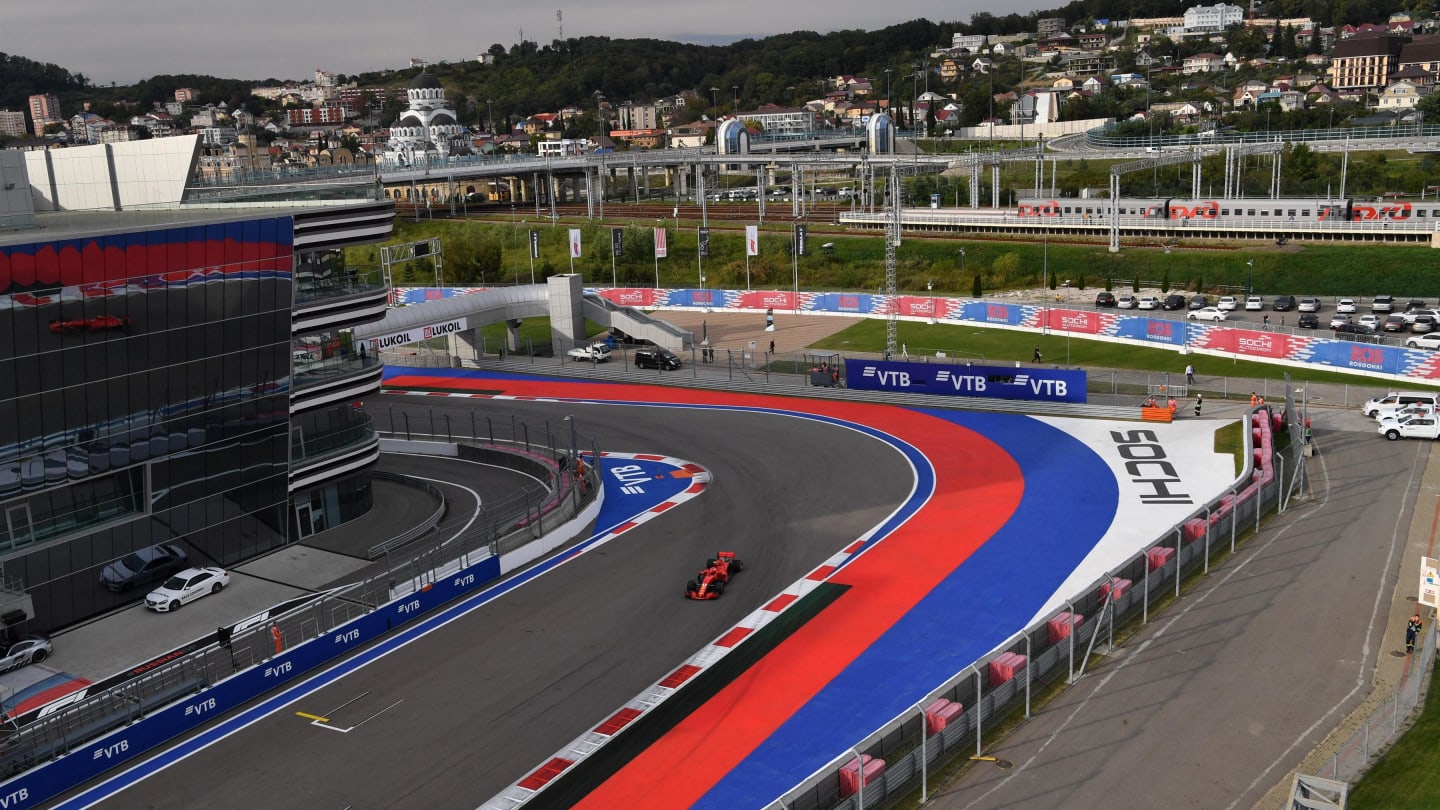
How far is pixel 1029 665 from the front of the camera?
27.4 metres

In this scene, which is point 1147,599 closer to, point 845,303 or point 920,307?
point 920,307

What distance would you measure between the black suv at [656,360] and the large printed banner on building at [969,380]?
11941 millimetres

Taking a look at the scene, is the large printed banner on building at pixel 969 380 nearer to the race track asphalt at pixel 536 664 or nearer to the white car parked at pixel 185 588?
the race track asphalt at pixel 536 664

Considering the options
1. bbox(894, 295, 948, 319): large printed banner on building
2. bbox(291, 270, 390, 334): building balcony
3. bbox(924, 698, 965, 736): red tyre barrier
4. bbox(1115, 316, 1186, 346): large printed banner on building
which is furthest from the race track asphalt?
bbox(894, 295, 948, 319): large printed banner on building

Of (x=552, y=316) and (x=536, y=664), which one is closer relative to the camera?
(x=536, y=664)

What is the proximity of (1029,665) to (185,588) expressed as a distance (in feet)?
87.4

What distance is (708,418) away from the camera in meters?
58.8

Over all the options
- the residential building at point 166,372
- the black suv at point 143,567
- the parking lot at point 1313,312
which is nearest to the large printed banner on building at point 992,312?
the parking lot at point 1313,312

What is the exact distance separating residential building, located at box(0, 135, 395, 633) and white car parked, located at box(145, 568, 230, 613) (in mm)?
1191

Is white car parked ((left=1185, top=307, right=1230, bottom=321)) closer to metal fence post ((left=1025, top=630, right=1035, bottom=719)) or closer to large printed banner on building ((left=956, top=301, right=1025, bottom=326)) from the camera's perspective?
large printed banner on building ((left=956, top=301, right=1025, bottom=326))

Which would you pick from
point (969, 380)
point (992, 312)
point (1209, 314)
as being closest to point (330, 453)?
point (969, 380)

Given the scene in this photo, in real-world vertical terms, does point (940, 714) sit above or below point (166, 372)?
below

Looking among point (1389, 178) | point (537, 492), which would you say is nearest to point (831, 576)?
point (537, 492)

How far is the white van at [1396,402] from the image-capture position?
49.7 m
